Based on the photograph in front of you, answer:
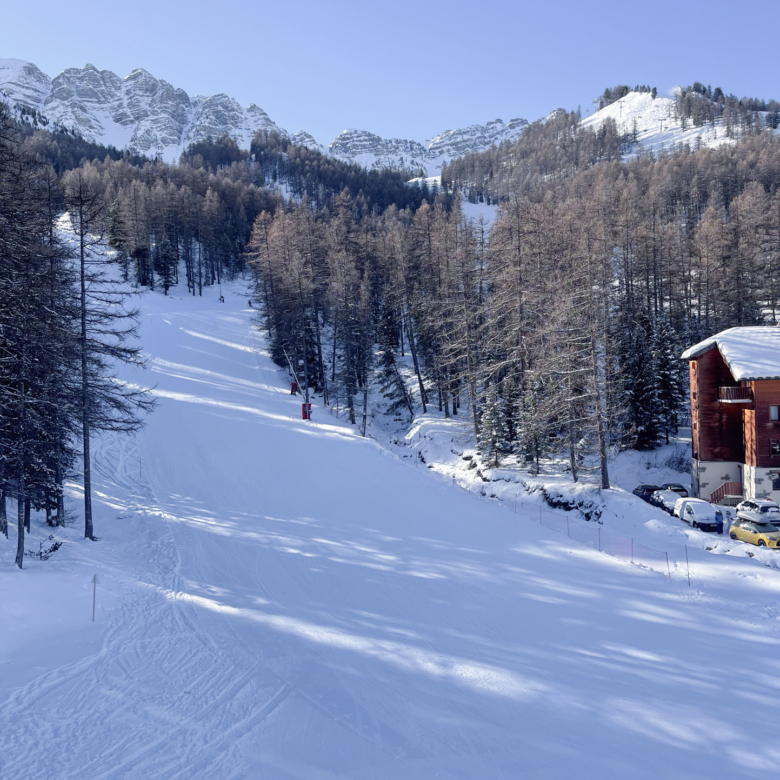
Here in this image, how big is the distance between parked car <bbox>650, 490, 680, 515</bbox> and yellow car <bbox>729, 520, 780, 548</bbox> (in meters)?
2.69

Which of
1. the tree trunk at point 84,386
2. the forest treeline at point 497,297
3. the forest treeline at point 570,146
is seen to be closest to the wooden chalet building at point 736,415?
the forest treeline at point 497,297

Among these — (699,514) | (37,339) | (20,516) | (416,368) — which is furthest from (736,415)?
(20,516)

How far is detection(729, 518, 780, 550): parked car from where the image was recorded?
17.0 m

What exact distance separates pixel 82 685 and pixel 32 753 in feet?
5.13

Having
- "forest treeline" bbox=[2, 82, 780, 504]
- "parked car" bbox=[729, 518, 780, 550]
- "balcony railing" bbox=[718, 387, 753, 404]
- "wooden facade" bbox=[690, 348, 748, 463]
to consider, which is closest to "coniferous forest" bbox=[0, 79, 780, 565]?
"forest treeline" bbox=[2, 82, 780, 504]

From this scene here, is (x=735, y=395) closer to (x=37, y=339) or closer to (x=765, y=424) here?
(x=765, y=424)

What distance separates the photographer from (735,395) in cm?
2466

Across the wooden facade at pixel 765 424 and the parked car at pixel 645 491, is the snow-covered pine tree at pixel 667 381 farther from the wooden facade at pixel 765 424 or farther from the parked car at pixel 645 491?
the parked car at pixel 645 491

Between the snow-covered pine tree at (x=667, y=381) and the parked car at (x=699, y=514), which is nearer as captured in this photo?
the parked car at (x=699, y=514)

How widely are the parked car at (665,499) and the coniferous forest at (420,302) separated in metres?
2.81

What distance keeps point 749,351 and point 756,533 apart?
35.3ft

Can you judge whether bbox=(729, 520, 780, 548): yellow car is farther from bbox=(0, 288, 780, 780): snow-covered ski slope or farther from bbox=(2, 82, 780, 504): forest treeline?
bbox=(0, 288, 780, 780): snow-covered ski slope

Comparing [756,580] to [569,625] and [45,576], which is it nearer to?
[569,625]

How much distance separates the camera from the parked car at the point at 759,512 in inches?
731
